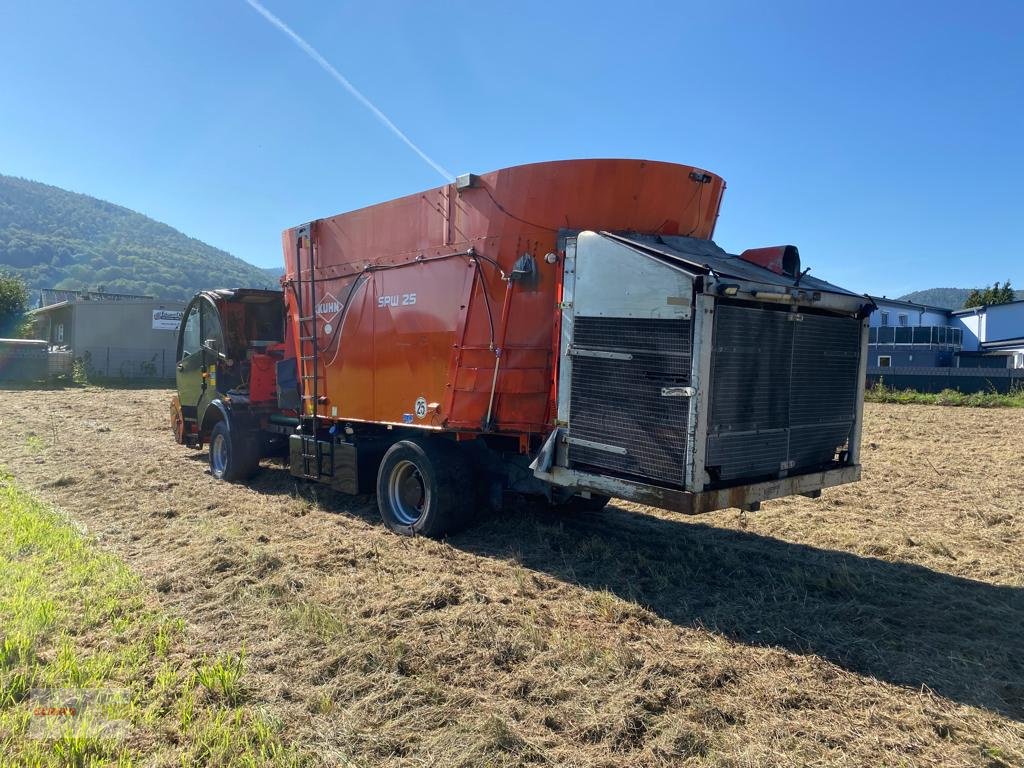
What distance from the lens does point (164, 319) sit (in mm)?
35781

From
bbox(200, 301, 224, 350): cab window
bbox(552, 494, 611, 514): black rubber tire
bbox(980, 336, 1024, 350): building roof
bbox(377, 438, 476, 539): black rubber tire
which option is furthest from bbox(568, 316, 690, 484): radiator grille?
bbox(980, 336, 1024, 350): building roof

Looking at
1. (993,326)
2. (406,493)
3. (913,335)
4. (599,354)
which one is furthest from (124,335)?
(993,326)

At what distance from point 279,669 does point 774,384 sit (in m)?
3.73

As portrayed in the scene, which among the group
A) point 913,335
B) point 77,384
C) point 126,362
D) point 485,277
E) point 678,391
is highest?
point 913,335

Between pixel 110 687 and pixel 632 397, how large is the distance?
11.3 ft

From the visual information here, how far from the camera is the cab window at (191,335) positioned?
1055 cm

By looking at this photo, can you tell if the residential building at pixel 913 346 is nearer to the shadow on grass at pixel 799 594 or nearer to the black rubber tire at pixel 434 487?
the shadow on grass at pixel 799 594

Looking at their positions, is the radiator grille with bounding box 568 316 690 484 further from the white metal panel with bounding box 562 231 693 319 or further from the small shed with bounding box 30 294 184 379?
the small shed with bounding box 30 294 184 379

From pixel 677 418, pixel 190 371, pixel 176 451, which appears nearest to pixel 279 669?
pixel 677 418

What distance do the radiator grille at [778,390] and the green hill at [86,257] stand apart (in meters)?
109

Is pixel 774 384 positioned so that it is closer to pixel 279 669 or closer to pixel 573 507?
pixel 573 507

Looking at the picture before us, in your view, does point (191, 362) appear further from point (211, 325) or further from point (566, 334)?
point (566, 334)

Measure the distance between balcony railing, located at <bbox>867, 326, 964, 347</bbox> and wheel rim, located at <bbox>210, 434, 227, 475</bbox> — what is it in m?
35.5

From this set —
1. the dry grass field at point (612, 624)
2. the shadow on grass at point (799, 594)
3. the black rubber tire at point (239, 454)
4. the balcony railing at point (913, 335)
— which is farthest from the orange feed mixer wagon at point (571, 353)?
the balcony railing at point (913, 335)
